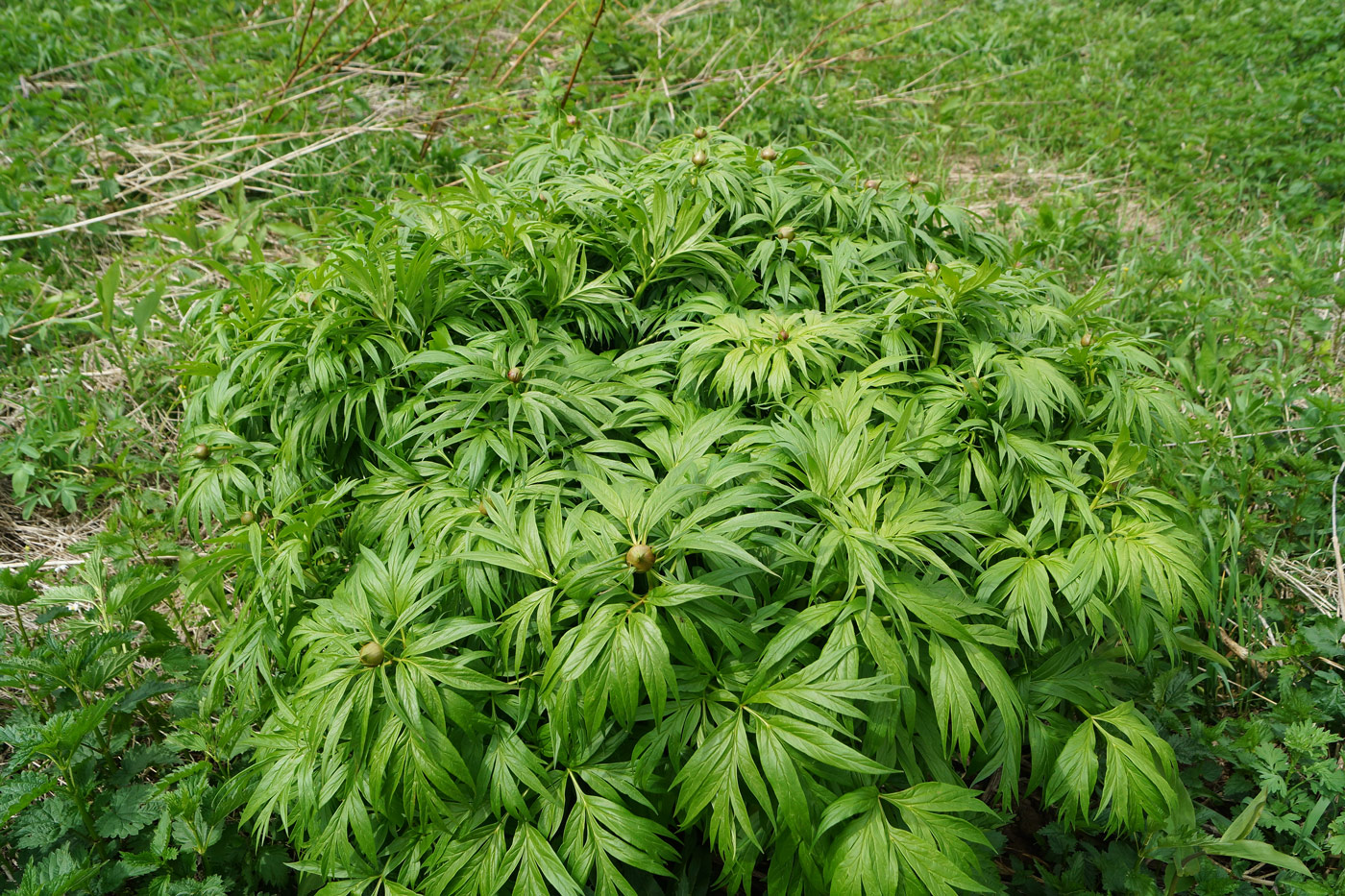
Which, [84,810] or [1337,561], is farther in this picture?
[1337,561]

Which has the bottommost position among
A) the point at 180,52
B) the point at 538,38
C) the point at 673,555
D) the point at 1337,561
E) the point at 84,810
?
the point at 1337,561

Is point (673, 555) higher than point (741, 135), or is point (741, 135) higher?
point (673, 555)

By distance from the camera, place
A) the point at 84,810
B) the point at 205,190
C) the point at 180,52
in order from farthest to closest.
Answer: the point at 180,52
the point at 205,190
the point at 84,810

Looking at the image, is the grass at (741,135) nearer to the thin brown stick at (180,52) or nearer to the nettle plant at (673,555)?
the thin brown stick at (180,52)

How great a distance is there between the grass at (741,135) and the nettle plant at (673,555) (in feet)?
2.36

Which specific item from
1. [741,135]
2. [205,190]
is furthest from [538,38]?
[205,190]

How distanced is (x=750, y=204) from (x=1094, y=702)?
1579 mm

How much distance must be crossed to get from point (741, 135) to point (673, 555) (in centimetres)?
361

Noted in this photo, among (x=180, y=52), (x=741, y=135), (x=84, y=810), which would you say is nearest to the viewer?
(x=84, y=810)

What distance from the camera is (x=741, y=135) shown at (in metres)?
4.52

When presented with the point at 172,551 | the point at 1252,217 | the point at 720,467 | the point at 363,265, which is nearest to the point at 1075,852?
the point at 720,467

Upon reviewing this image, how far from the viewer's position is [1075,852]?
2043mm

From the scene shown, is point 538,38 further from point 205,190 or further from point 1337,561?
point 1337,561

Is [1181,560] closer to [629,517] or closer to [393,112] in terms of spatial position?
[629,517]
